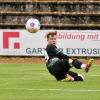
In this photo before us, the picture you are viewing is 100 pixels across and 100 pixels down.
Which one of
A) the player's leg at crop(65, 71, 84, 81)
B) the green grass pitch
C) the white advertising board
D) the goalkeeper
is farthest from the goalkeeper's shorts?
the white advertising board

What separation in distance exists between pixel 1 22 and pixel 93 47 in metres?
7.29

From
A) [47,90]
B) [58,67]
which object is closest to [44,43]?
[58,67]

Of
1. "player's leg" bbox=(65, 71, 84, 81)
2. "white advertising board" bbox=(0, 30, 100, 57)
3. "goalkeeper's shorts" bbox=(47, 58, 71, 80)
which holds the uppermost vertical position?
"goalkeeper's shorts" bbox=(47, 58, 71, 80)

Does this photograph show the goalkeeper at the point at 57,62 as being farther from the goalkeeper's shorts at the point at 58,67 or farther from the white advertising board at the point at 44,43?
the white advertising board at the point at 44,43

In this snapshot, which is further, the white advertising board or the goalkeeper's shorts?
the white advertising board

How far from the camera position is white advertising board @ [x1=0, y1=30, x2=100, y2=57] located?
110 ft

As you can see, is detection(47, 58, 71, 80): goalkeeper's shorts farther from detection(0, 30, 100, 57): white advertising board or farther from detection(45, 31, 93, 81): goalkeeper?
detection(0, 30, 100, 57): white advertising board

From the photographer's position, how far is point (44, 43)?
34125mm

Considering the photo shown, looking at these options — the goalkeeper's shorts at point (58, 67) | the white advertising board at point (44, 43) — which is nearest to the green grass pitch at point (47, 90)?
the goalkeeper's shorts at point (58, 67)

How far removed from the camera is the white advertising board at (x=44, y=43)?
33.5 metres

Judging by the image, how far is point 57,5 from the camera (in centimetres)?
3875

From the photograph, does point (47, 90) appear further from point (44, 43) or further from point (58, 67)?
point (44, 43)

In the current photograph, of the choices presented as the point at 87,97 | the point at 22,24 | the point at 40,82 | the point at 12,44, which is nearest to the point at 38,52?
the point at 12,44

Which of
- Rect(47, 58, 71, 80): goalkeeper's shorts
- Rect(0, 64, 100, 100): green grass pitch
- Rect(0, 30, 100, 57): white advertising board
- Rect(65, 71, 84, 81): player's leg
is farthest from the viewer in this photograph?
Rect(0, 30, 100, 57): white advertising board
